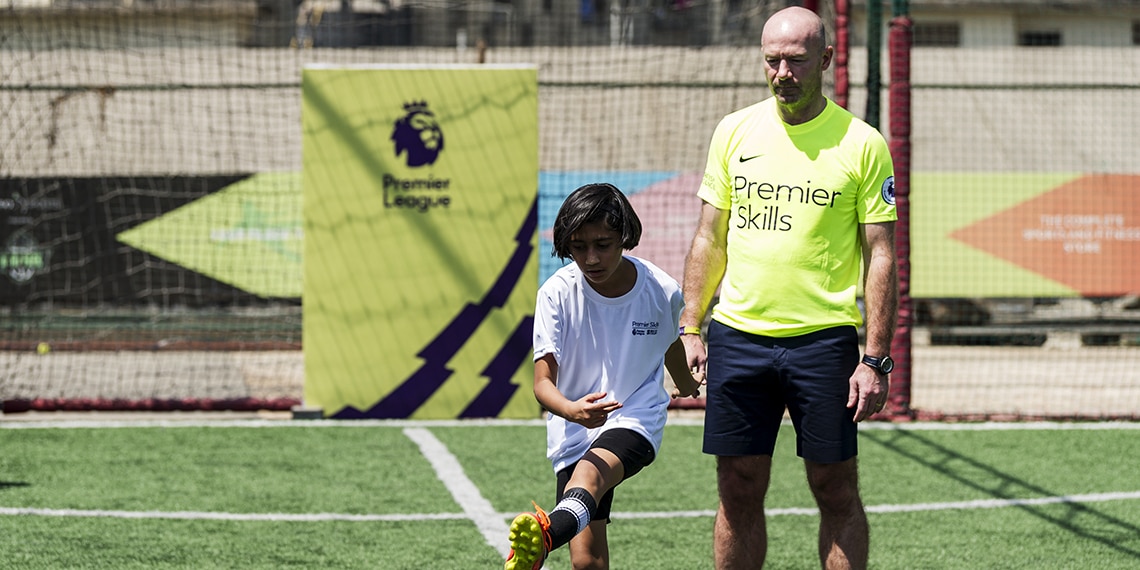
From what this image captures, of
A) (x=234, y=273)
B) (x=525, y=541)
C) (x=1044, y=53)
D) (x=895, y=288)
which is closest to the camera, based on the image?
(x=525, y=541)

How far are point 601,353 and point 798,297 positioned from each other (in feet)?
2.15

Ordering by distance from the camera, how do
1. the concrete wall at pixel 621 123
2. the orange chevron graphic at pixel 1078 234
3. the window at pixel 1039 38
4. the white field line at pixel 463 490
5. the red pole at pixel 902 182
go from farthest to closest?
the window at pixel 1039 38
the concrete wall at pixel 621 123
the orange chevron graphic at pixel 1078 234
the red pole at pixel 902 182
the white field line at pixel 463 490

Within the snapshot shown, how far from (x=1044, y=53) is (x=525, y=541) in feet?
74.1

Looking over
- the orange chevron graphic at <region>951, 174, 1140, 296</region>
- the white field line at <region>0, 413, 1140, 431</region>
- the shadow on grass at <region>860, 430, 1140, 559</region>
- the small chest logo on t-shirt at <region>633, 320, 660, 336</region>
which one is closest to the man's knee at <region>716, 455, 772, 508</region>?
the small chest logo on t-shirt at <region>633, 320, 660, 336</region>

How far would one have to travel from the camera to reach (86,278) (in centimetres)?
1727

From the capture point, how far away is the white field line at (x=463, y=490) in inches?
241

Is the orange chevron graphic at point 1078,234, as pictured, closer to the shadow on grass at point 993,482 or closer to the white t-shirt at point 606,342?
the shadow on grass at point 993,482

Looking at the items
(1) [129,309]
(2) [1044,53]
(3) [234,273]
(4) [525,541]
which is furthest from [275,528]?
(2) [1044,53]

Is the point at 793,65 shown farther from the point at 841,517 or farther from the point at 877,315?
the point at 841,517

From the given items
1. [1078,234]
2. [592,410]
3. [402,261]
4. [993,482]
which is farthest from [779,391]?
[1078,234]

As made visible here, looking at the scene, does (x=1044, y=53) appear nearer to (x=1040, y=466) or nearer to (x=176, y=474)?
(x=1040, y=466)

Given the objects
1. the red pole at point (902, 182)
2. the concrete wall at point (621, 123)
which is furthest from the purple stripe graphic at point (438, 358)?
the concrete wall at point (621, 123)

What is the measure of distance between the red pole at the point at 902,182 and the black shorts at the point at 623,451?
5301 millimetres

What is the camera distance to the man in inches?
165
